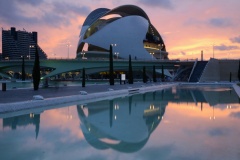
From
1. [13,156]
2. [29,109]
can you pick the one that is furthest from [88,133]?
[29,109]

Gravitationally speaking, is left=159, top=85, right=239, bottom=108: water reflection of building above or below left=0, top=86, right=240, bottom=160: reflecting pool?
above

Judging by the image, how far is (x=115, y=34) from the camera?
213 feet

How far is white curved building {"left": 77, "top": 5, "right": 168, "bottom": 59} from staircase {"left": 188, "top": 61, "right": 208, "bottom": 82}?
1565 centimetres

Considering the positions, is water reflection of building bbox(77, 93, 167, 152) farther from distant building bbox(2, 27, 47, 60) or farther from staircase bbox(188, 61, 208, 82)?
distant building bbox(2, 27, 47, 60)

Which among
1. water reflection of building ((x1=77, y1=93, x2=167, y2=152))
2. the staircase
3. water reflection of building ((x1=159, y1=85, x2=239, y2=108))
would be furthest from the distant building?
water reflection of building ((x1=77, y1=93, x2=167, y2=152))

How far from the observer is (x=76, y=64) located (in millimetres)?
53469

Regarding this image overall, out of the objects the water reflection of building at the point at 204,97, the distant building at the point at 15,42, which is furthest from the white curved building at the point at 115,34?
the distant building at the point at 15,42

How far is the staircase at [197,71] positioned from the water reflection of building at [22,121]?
42723 millimetres

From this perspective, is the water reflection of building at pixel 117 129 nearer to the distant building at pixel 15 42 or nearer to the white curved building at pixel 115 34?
the white curved building at pixel 115 34

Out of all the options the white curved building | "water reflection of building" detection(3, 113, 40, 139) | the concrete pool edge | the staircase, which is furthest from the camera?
the white curved building

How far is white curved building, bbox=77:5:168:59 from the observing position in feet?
213

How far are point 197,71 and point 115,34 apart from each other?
72.9 ft

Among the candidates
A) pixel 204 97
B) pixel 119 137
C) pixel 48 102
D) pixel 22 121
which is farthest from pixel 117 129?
pixel 204 97

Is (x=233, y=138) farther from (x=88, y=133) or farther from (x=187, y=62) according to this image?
(x=187, y=62)
